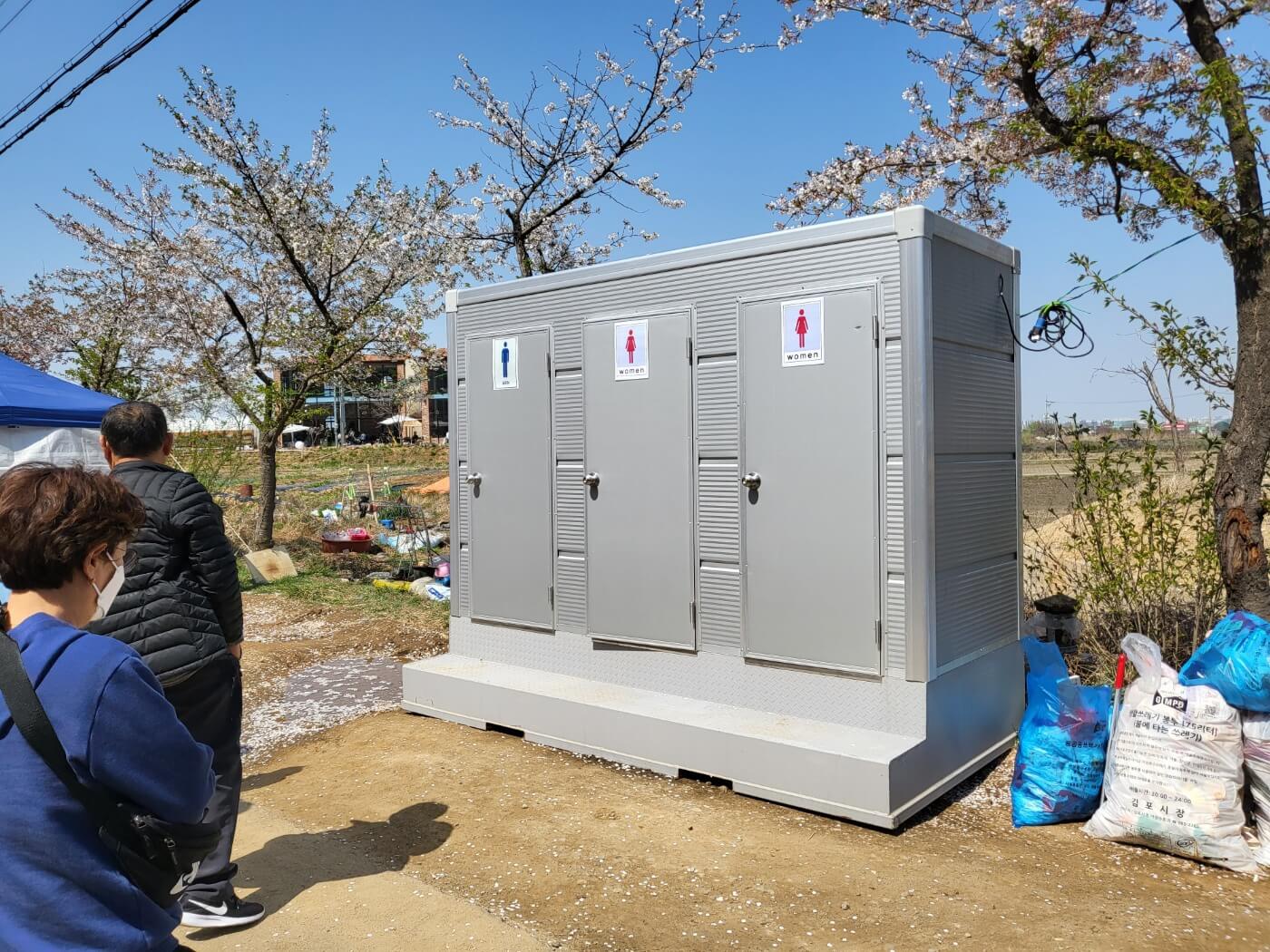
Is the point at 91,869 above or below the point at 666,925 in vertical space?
above

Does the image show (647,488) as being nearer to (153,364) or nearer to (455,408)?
(455,408)

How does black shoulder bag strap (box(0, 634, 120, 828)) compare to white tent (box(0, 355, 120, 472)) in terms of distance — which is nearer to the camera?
black shoulder bag strap (box(0, 634, 120, 828))

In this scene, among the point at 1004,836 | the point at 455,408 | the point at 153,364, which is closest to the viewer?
the point at 1004,836

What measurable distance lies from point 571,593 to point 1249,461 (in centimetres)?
377

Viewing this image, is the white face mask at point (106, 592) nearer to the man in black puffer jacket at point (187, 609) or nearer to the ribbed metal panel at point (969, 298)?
the man in black puffer jacket at point (187, 609)

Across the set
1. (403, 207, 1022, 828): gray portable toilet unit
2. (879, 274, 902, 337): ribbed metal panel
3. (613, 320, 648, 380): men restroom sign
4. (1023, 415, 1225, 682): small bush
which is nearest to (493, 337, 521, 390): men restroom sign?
(403, 207, 1022, 828): gray portable toilet unit

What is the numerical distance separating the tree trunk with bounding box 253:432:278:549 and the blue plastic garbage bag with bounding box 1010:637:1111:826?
1085cm

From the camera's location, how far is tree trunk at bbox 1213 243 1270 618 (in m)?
5.12

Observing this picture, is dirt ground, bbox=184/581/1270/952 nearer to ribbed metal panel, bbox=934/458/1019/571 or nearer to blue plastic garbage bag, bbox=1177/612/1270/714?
blue plastic garbage bag, bbox=1177/612/1270/714

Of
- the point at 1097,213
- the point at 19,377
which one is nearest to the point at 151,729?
the point at 1097,213

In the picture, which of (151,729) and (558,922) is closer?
(151,729)

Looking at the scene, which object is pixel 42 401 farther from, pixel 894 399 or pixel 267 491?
pixel 894 399

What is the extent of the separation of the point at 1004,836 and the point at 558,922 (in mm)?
1963

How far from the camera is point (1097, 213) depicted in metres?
7.14
